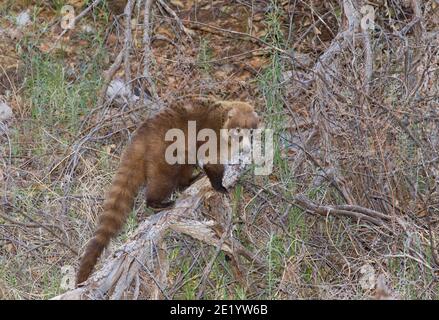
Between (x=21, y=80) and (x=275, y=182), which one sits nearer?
(x=275, y=182)

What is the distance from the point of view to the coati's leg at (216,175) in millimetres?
5566

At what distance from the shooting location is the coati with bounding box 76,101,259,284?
220 inches

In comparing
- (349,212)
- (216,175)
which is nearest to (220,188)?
(216,175)

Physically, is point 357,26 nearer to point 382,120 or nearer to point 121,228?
point 382,120

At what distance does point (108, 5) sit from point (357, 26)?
9.34ft

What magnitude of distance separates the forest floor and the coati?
0.39 metres

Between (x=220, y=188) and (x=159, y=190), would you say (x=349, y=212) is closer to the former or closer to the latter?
(x=220, y=188)

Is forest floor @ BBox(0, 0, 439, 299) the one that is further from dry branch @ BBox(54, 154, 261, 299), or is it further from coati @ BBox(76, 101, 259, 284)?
coati @ BBox(76, 101, 259, 284)

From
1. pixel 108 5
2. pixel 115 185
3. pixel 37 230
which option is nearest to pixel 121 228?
pixel 115 185

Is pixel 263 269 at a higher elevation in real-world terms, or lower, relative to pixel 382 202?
lower

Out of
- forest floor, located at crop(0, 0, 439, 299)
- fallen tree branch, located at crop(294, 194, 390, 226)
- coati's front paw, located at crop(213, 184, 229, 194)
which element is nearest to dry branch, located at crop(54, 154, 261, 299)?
coati's front paw, located at crop(213, 184, 229, 194)

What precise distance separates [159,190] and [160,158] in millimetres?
194

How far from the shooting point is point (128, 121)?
6953 mm

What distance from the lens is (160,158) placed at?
568 centimetres
